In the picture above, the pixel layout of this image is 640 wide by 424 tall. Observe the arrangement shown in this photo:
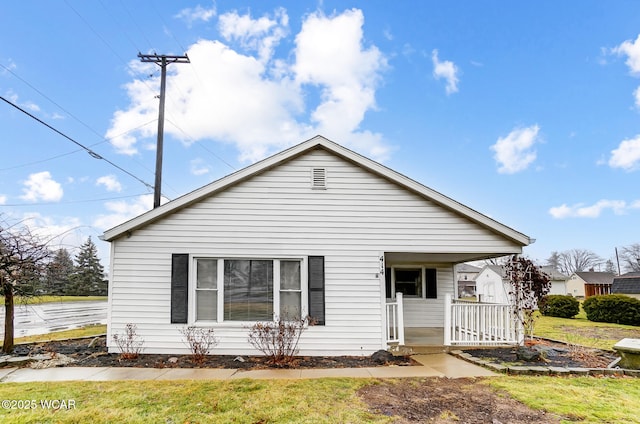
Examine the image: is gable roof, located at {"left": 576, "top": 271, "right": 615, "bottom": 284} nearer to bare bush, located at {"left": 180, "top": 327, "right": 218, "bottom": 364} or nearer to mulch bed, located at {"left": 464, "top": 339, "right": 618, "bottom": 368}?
mulch bed, located at {"left": 464, "top": 339, "right": 618, "bottom": 368}

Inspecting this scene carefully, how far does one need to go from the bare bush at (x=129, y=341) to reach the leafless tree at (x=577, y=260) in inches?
3095

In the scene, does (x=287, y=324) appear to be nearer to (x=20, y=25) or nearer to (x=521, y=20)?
(x=20, y=25)

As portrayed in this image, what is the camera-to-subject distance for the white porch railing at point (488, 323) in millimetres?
9070

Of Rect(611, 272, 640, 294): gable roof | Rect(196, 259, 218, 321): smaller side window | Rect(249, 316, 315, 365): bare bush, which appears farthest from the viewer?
Rect(611, 272, 640, 294): gable roof

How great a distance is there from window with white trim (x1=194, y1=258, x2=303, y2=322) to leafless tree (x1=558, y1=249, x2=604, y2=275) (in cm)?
7650

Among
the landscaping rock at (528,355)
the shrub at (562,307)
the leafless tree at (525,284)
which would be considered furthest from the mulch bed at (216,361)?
the shrub at (562,307)

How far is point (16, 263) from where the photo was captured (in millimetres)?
8000

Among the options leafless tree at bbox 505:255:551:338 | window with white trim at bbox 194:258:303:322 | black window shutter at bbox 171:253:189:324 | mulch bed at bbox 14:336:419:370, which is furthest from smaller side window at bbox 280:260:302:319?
leafless tree at bbox 505:255:551:338

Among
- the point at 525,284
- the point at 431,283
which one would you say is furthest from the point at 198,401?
the point at 431,283

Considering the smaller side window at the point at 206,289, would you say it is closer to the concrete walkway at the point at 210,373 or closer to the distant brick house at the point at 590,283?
the concrete walkway at the point at 210,373

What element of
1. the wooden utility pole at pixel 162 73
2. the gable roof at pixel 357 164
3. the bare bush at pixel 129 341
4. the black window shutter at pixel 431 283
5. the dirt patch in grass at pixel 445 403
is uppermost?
the wooden utility pole at pixel 162 73

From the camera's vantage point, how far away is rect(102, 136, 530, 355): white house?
Answer: 822 cm

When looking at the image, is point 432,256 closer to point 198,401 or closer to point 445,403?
point 445,403

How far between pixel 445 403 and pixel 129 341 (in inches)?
255
